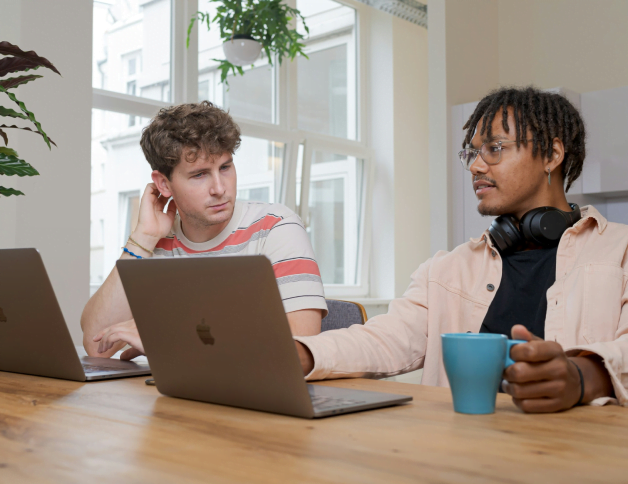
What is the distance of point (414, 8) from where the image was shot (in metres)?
5.01

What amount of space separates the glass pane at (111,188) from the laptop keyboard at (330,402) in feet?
10.9

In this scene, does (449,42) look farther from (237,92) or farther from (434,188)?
(237,92)

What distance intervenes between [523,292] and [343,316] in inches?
19.2

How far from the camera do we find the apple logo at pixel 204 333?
84 cm

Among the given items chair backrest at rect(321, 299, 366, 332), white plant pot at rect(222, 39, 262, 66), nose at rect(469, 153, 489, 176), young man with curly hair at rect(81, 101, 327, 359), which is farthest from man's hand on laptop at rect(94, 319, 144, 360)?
white plant pot at rect(222, 39, 262, 66)

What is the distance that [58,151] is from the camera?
2.95m

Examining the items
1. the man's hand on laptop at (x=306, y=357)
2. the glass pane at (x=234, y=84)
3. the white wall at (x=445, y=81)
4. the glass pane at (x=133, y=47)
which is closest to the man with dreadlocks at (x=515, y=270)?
the man's hand on laptop at (x=306, y=357)

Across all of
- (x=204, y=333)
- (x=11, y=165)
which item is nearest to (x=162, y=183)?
(x=11, y=165)

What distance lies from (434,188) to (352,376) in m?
2.55

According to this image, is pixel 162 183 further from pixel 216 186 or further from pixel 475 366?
pixel 475 366

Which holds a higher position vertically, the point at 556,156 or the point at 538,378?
the point at 556,156

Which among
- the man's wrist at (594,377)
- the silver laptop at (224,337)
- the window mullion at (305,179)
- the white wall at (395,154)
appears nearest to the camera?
the silver laptop at (224,337)

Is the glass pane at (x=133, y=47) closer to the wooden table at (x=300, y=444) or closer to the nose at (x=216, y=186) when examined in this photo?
the nose at (x=216, y=186)

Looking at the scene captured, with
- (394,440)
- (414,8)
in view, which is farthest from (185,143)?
(414,8)
